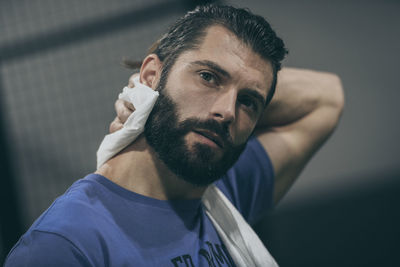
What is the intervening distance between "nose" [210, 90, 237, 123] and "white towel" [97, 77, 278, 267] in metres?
0.09

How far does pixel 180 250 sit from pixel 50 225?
18cm

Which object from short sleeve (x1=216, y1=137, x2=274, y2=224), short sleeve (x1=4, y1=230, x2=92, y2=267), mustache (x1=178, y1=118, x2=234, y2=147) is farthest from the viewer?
short sleeve (x1=216, y1=137, x2=274, y2=224)

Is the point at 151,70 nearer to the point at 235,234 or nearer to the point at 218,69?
the point at 218,69

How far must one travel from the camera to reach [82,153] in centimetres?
122

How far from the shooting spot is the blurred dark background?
1.18 meters

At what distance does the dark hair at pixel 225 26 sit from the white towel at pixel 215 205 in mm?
62

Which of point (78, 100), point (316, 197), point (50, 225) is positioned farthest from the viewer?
point (316, 197)

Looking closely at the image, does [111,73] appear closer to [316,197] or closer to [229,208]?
[229,208]

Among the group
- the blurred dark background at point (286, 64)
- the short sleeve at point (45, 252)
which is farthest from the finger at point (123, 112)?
the blurred dark background at point (286, 64)

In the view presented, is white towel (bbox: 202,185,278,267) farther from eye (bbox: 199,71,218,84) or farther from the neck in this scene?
eye (bbox: 199,71,218,84)

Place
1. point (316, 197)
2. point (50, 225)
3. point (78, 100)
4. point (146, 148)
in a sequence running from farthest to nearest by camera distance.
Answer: point (316, 197) → point (78, 100) → point (146, 148) → point (50, 225)

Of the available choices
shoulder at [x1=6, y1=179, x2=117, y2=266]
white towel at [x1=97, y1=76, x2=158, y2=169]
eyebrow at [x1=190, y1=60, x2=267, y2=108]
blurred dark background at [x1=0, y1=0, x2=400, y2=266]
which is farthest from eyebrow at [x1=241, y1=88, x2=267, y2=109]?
blurred dark background at [x1=0, y1=0, x2=400, y2=266]

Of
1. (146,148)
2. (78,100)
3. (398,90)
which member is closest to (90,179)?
(146,148)

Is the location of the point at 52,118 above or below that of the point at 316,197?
above
